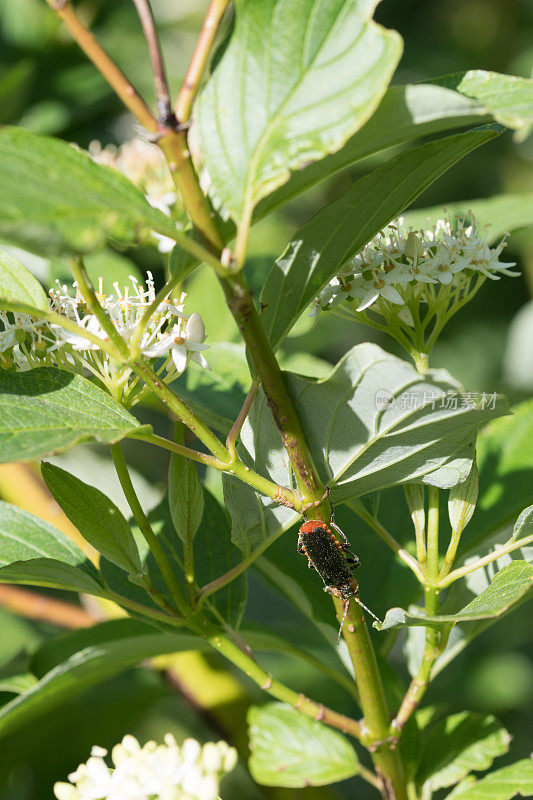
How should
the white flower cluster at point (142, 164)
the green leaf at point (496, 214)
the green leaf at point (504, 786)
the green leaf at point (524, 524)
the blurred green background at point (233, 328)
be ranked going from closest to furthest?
the green leaf at point (524, 524) < the green leaf at point (504, 786) < the green leaf at point (496, 214) < the blurred green background at point (233, 328) < the white flower cluster at point (142, 164)

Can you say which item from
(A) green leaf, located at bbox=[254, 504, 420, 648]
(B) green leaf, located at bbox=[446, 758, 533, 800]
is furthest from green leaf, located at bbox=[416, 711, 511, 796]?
(A) green leaf, located at bbox=[254, 504, 420, 648]

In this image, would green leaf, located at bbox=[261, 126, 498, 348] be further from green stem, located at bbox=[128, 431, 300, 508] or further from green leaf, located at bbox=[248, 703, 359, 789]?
green leaf, located at bbox=[248, 703, 359, 789]

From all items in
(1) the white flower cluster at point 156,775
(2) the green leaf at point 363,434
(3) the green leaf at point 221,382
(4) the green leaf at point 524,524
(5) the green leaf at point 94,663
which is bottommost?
(1) the white flower cluster at point 156,775

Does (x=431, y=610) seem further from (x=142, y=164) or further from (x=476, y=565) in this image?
(x=142, y=164)

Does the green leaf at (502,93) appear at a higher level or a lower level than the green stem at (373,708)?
higher

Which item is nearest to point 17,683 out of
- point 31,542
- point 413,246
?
point 31,542

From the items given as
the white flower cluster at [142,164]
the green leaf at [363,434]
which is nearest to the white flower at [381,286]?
the green leaf at [363,434]

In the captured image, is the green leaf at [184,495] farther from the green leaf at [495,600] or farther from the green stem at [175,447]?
the green leaf at [495,600]
